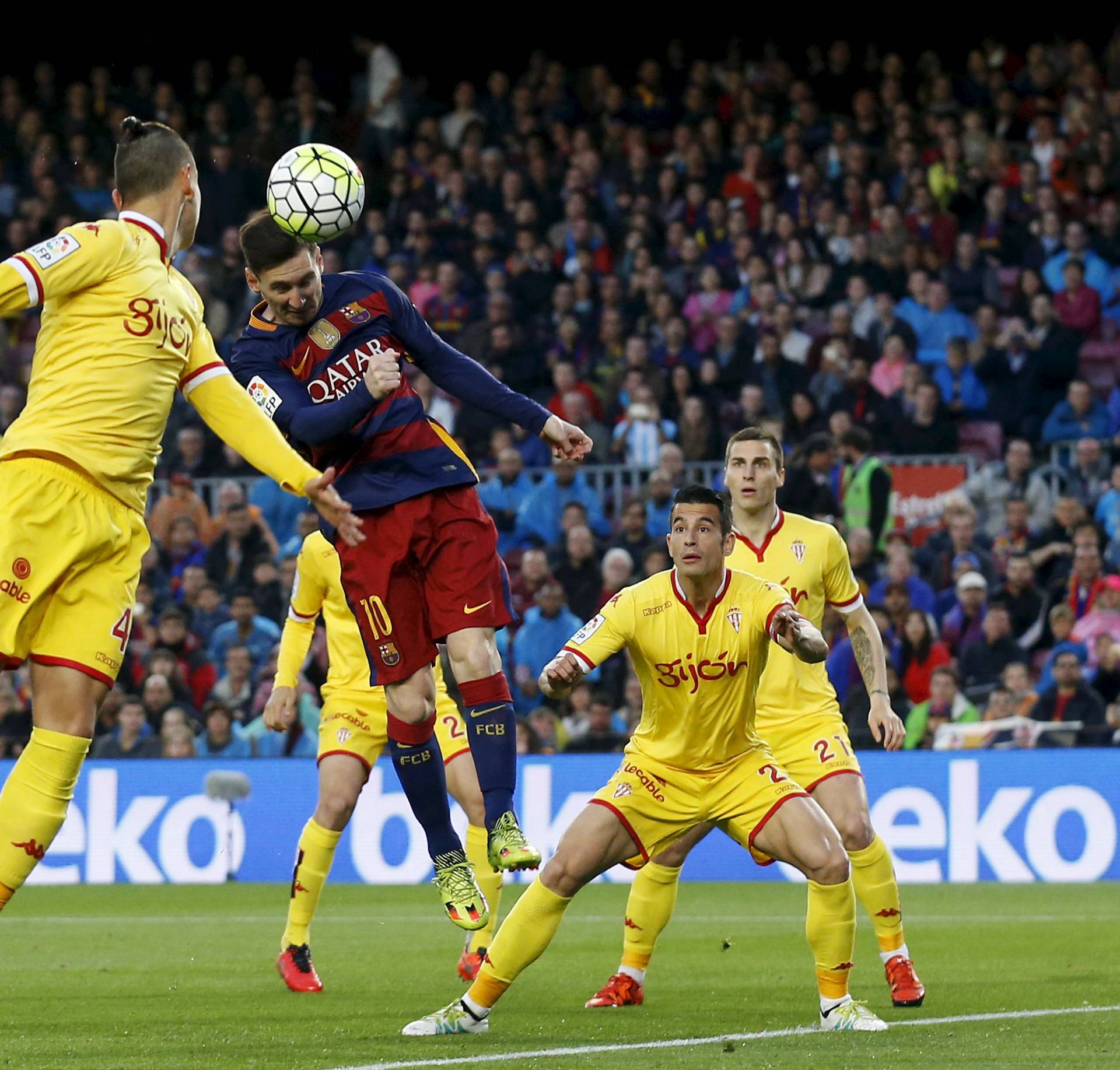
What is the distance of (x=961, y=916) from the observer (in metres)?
12.0

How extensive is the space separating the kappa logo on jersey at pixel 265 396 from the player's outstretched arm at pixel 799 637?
6.43 feet

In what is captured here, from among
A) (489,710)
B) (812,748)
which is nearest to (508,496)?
(812,748)

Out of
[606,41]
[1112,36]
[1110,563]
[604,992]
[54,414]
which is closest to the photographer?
[54,414]

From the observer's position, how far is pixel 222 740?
16031 mm

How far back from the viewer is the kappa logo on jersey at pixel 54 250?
19.4 feet

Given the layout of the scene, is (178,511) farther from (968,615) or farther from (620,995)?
(620,995)

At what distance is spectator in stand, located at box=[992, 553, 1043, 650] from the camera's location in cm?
1562

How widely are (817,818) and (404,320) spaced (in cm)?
240

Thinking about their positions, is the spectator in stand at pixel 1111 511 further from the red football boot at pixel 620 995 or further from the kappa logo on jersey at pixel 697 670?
the kappa logo on jersey at pixel 697 670

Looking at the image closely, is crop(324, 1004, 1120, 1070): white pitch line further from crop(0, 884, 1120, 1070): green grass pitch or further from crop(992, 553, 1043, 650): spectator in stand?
crop(992, 553, 1043, 650): spectator in stand

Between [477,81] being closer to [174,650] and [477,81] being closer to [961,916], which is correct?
[174,650]

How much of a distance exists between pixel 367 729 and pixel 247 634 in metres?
7.41

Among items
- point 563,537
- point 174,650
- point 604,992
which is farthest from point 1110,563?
point 604,992

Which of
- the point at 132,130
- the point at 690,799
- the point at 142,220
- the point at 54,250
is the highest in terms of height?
the point at 132,130
